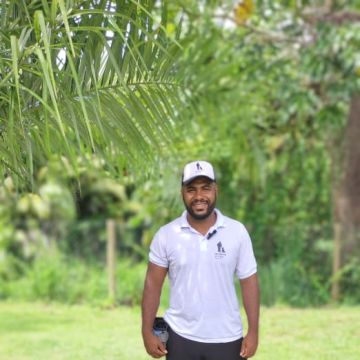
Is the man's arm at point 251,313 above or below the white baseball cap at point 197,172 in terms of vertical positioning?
below

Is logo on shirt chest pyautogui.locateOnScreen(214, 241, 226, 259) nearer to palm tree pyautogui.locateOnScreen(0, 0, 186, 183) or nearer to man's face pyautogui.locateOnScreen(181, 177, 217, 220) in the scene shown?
man's face pyautogui.locateOnScreen(181, 177, 217, 220)

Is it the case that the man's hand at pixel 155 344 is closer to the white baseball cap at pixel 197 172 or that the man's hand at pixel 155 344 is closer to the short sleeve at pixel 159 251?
the short sleeve at pixel 159 251

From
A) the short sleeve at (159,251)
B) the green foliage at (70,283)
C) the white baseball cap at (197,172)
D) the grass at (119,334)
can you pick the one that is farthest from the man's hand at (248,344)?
the green foliage at (70,283)

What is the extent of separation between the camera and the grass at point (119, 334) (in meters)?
8.44

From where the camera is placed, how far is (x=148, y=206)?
13.0 meters

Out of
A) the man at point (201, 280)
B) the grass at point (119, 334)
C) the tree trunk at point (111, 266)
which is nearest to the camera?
the man at point (201, 280)

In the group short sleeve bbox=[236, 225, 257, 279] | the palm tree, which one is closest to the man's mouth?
short sleeve bbox=[236, 225, 257, 279]

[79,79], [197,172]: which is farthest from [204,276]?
[79,79]

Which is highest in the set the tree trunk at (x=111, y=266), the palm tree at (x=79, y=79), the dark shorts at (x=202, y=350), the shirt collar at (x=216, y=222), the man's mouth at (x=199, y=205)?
the palm tree at (x=79, y=79)

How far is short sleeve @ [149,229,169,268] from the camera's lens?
14.2ft

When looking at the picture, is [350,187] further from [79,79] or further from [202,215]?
[202,215]

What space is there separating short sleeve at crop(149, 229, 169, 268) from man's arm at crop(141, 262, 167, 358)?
0.02 meters

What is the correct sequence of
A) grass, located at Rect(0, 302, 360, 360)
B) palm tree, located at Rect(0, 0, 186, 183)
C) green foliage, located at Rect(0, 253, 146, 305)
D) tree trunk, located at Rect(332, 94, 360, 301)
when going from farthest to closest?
tree trunk, located at Rect(332, 94, 360, 301) < green foliage, located at Rect(0, 253, 146, 305) < grass, located at Rect(0, 302, 360, 360) < palm tree, located at Rect(0, 0, 186, 183)

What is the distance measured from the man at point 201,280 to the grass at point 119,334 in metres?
3.87
